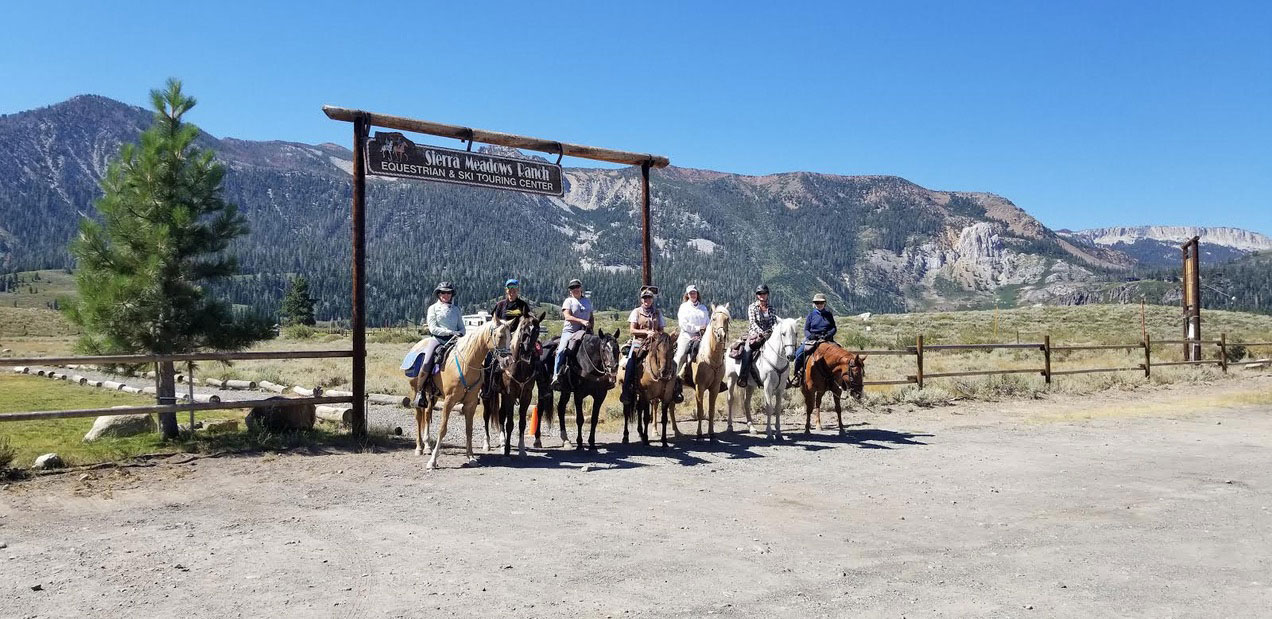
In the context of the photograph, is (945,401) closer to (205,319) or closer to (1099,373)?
(1099,373)

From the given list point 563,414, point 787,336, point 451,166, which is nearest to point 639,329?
point 563,414

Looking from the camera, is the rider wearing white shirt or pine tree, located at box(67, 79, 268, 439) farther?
the rider wearing white shirt

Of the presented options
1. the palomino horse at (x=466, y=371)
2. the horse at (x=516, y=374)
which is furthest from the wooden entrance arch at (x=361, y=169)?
the horse at (x=516, y=374)

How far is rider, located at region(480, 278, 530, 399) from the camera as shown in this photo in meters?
10.4

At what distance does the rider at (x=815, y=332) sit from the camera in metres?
14.2

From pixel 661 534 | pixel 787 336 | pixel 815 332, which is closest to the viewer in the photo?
pixel 661 534

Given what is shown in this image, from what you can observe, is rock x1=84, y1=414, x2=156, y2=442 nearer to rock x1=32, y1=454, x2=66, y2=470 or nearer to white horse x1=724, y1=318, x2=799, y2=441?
rock x1=32, y1=454, x2=66, y2=470

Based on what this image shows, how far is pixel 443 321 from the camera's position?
1112 centimetres

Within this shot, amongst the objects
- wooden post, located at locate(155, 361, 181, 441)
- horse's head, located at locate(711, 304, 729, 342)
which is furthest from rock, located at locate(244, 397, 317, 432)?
horse's head, located at locate(711, 304, 729, 342)

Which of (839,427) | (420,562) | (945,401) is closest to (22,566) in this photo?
(420,562)

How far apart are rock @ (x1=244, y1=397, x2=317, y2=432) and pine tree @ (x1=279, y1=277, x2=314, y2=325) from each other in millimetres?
61640

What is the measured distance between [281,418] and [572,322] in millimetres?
4896

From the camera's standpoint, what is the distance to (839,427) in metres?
13.9

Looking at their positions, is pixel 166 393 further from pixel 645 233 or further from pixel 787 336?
pixel 787 336
